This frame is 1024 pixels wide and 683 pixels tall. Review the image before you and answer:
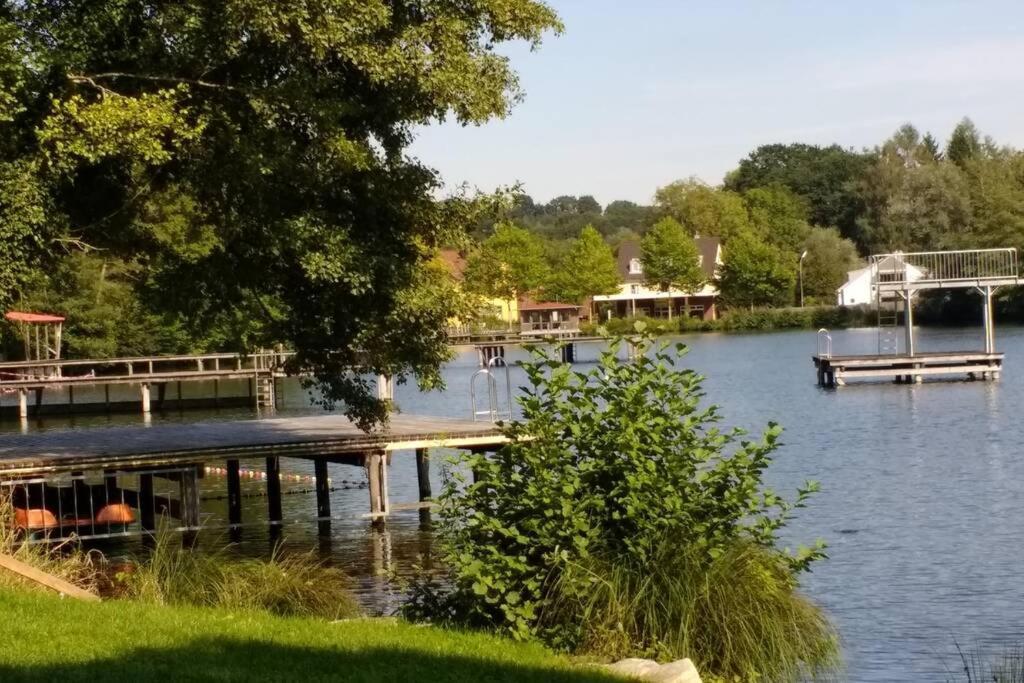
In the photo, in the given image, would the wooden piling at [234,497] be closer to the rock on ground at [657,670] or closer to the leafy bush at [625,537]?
the leafy bush at [625,537]

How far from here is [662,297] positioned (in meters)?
118

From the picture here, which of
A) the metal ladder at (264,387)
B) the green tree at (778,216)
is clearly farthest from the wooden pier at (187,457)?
the green tree at (778,216)

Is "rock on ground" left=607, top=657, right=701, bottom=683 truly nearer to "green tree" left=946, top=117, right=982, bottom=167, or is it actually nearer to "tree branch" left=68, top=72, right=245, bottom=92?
"tree branch" left=68, top=72, right=245, bottom=92

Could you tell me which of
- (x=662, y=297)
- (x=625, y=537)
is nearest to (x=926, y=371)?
(x=625, y=537)

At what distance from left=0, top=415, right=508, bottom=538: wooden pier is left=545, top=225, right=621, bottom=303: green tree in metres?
85.0

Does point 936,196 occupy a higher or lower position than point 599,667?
higher

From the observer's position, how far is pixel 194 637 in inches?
404

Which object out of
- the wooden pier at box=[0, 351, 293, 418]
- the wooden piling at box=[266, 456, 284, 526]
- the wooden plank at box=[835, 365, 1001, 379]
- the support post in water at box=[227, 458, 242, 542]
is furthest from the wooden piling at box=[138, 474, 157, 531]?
the wooden plank at box=[835, 365, 1001, 379]

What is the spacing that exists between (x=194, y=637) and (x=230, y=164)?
7.41 m

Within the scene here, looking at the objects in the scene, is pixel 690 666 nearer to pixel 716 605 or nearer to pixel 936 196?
pixel 716 605

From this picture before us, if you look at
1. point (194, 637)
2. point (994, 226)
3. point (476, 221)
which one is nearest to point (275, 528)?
point (476, 221)

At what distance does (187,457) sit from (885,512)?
12122 millimetres

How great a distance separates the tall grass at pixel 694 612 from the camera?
11.5m

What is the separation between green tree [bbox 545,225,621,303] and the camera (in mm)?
114250
